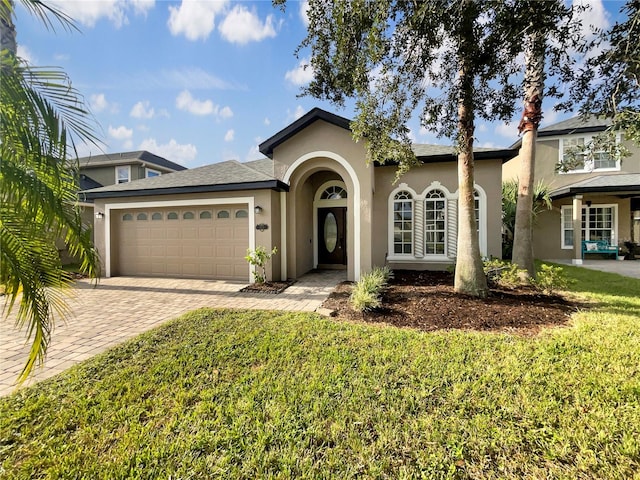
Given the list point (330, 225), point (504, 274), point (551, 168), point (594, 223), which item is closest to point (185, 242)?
point (330, 225)

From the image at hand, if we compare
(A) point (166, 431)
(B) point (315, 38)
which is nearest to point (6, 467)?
(A) point (166, 431)

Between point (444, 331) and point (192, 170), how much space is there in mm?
11293

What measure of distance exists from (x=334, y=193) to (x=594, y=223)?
14.2 metres

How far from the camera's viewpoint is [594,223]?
15.2 meters

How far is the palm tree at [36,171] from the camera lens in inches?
83.6

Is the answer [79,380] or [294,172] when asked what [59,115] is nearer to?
[79,380]

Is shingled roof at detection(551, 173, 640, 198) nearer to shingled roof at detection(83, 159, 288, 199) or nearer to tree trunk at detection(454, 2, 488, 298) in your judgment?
tree trunk at detection(454, 2, 488, 298)

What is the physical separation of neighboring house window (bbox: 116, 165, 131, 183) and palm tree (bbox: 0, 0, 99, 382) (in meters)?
21.0

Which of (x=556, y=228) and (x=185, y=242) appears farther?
(x=556, y=228)

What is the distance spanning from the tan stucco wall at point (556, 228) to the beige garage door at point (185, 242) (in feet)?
49.1

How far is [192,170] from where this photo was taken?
12.2m

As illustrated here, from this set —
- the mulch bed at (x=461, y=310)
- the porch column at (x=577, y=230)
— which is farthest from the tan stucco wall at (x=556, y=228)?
the mulch bed at (x=461, y=310)

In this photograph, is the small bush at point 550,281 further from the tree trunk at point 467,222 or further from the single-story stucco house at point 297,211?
the single-story stucco house at point 297,211

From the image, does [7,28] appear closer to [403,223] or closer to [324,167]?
[324,167]
